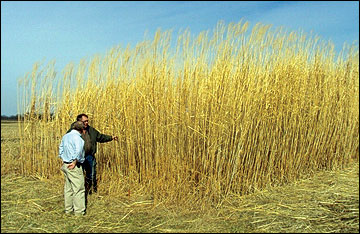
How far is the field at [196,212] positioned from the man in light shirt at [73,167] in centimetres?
15

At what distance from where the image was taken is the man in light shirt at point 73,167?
13.0 feet

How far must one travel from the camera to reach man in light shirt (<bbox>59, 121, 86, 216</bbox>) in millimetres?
3971

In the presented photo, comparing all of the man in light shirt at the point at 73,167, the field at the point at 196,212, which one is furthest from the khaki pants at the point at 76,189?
the field at the point at 196,212

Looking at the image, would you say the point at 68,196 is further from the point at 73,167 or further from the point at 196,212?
the point at 196,212

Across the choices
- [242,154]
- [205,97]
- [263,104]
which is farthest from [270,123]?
[205,97]

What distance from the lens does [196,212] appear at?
4125mm

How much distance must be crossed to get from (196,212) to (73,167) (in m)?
1.52

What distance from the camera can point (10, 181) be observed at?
17.0 feet

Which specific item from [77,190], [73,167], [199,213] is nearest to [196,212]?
[199,213]

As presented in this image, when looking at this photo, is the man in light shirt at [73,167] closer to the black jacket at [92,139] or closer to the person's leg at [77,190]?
the person's leg at [77,190]

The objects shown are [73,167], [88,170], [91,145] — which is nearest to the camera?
[73,167]

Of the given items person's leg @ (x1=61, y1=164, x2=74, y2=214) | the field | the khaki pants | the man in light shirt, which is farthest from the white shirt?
the field

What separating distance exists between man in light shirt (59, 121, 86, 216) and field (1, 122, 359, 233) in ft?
0.50

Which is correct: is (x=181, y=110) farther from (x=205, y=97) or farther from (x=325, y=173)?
(x=325, y=173)
